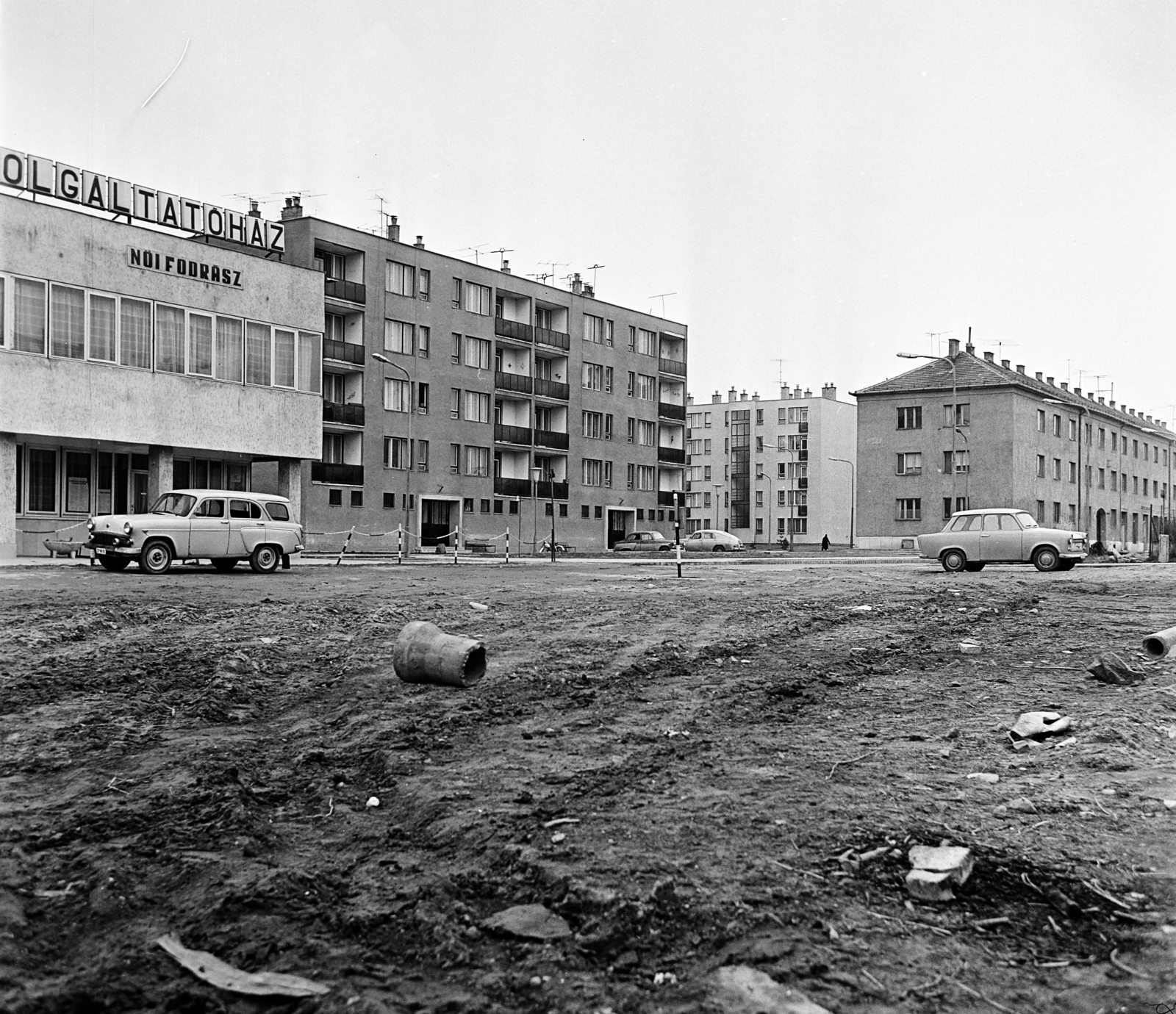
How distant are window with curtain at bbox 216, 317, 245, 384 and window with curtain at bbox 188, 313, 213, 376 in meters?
0.28

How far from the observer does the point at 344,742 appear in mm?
6309

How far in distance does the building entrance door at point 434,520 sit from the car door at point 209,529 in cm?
3537

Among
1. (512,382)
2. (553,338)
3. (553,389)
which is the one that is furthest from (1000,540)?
(553,338)

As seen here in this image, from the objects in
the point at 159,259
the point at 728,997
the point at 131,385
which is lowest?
the point at 728,997

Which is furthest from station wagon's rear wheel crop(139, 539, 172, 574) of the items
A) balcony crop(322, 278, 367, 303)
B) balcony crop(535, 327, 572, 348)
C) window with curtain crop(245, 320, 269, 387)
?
balcony crop(535, 327, 572, 348)

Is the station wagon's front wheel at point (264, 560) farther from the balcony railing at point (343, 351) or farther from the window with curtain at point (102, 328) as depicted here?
the balcony railing at point (343, 351)

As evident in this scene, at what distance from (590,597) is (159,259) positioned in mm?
26927

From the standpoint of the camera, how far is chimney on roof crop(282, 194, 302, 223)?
57.4 metres

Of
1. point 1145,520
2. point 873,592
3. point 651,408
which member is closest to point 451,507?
point 651,408

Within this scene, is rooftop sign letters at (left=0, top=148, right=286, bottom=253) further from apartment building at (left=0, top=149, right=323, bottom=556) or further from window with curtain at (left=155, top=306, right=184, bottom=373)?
window with curtain at (left=155, top=306, right=184, bottom=373)

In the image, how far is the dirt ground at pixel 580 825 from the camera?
337 cm

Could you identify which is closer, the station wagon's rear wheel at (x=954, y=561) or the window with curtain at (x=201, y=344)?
the station wagon's rear wheel at (x=954, y=561)

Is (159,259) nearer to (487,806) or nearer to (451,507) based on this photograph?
(451,507)

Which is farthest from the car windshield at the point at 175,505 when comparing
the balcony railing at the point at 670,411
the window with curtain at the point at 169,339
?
the balcony railing at the point at 670,411
